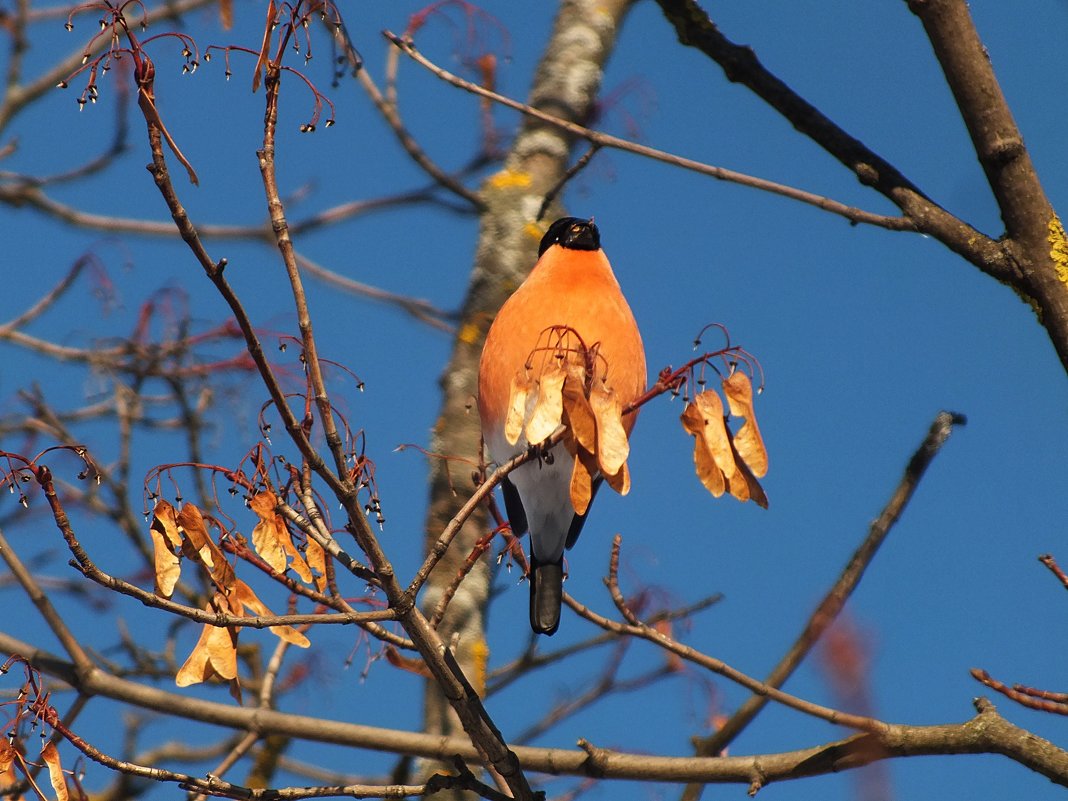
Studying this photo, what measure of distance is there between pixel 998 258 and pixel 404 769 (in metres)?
1.78

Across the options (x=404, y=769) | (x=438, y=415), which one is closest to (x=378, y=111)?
(x=438, y=415)

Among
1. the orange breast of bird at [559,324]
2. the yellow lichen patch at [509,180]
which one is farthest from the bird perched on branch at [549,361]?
the yellow lichen patch at [509,180]

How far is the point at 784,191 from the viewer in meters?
2.45

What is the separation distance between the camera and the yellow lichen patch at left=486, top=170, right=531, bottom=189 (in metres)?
3.88

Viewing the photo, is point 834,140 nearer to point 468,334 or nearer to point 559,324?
point 559,324

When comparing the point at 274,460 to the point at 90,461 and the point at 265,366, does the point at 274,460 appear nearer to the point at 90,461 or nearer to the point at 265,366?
the point at 90,461

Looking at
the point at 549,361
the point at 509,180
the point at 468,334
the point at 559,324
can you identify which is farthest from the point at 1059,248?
the point at 509,180

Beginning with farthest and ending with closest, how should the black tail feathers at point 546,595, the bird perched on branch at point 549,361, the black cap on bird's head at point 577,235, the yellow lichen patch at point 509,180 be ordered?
the yellow lichen patch at point 509,180, the black cap on bird's head at point 577,235, the black tail feathers at point 546,595, the bird perched on branch at point 549,361

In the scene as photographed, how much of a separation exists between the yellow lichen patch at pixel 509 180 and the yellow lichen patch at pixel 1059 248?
191 cm

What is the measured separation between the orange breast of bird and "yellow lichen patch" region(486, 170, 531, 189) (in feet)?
4.56

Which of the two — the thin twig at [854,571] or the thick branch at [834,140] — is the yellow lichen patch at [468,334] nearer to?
the thick branch at [834,140]

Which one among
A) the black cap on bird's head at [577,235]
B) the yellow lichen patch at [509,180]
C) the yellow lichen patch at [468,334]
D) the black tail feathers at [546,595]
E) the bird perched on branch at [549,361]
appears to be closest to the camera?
the bird perched on branch at [549,361]

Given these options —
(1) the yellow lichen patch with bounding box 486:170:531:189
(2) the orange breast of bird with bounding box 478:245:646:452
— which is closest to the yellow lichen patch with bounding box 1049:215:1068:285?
(2) the orange breast of bird with bounding box 478:245:646:452

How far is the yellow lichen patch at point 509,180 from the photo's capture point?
12.7 feet
